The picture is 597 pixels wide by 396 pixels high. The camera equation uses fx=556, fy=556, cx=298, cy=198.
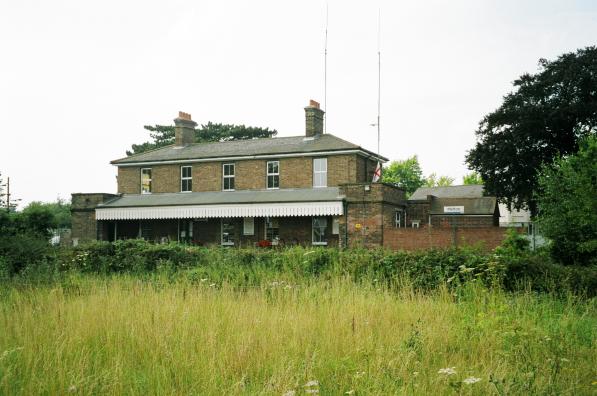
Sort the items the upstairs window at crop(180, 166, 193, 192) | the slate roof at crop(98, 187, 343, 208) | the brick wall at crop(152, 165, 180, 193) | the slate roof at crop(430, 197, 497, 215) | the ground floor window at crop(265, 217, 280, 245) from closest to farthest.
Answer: the slate roof at crop(98, 187, 343, 208), the ground floor window at crop(265, 217, 280, 245), the upstairs window at crop(180, 166, 193, 192), the brick wall at crop(152, 165, 180, 193), the slate roof at crop(430, 197, 497, 215)

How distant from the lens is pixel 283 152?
28578 millimetres

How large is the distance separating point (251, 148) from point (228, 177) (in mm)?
2050

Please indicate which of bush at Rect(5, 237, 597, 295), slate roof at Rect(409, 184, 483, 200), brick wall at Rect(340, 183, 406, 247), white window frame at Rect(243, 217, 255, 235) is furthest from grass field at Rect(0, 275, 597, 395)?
slate roof at Rect(409, 184, 483, 200)

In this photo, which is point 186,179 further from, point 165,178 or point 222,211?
point 222,211

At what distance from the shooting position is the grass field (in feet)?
14.1

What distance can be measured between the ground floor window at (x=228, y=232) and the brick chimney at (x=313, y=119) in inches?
251

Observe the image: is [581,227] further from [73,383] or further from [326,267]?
[73,383]

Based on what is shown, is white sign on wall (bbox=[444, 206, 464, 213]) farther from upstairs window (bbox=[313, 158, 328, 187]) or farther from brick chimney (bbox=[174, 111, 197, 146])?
brick chimney (bbox=[174, 111, 197, 146])

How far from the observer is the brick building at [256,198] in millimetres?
25656

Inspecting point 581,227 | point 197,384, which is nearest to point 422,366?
point 197,384

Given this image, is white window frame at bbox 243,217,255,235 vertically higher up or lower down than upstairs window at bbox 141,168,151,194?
lower down

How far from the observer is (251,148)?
101 ft

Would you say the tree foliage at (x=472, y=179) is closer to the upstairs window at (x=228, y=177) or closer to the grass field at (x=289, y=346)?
the upstairs window at (x=228, y=177)

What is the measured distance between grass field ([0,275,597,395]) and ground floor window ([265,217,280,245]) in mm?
20795
